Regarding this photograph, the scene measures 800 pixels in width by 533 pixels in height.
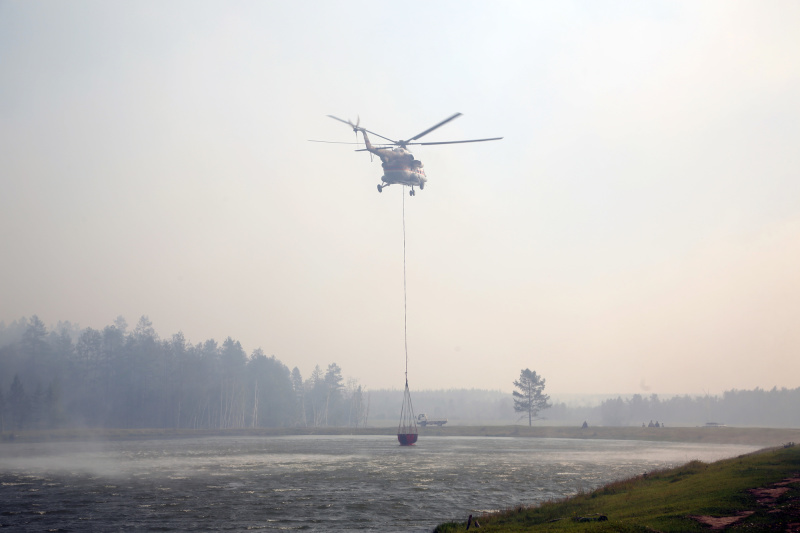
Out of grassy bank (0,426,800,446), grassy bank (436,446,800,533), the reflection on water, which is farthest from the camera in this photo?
grassy bank (0,426,800,446)

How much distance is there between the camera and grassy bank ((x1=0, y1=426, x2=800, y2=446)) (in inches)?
4877

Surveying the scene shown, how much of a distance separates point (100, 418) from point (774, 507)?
581 ft

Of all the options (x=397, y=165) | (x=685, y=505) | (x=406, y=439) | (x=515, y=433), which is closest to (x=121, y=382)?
(x=406, y=439)

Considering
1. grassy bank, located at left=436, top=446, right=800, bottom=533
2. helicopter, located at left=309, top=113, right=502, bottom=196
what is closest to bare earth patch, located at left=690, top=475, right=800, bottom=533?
grassy bank, located at left=436, top=446, right=800, bottom=533

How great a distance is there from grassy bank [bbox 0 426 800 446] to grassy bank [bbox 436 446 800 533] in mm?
74245

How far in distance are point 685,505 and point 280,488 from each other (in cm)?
3592

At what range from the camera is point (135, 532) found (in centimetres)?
3638

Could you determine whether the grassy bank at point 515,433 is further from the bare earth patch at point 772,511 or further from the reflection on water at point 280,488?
the bare earth patch at point 772,511

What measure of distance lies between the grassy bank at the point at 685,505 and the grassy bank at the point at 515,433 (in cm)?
7425

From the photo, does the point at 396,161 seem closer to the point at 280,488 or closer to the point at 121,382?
the point at 280,488

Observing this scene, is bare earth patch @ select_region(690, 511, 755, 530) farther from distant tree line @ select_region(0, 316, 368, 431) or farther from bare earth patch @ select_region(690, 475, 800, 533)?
distant tree line @ select_region(0, 316, 368, 431)

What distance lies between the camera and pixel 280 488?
55.6m

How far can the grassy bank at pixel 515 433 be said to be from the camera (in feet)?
406

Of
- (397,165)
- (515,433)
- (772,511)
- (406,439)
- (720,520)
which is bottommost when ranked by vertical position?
(515,433)
